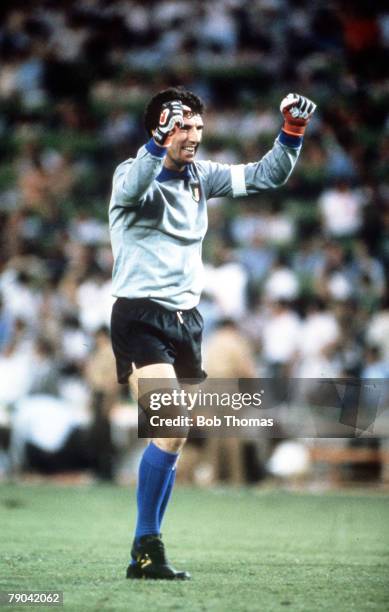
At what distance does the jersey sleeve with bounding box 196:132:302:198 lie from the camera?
5480 mm

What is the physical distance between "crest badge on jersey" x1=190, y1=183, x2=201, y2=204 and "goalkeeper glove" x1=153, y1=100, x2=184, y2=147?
0.58 meters

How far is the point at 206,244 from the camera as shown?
44.9ft

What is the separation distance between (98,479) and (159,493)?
677 cm

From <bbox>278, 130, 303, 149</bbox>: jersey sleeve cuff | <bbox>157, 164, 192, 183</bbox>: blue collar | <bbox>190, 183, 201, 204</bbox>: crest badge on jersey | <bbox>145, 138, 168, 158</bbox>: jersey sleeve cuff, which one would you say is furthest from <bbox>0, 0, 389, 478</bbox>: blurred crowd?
<bbox>145, 138, 168, 158</bbox>: jersey sleeve cuff

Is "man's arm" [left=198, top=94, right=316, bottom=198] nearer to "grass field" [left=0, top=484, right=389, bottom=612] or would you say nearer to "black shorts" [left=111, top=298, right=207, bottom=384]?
"black shorts" [left=111, top=298, right=207, bottom=384]

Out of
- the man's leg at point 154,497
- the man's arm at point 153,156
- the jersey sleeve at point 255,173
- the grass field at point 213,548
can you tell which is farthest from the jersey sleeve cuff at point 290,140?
the grass field at point 213,548

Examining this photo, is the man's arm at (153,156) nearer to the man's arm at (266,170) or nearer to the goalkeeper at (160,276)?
the goalkeeper at (160,276)

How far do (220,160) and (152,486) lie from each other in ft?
31.1

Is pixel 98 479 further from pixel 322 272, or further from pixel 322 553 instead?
pixel 322 553

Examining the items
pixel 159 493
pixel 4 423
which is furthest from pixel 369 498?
pixel 159 493

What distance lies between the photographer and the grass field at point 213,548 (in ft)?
14.8

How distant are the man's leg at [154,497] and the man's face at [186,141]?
92cm

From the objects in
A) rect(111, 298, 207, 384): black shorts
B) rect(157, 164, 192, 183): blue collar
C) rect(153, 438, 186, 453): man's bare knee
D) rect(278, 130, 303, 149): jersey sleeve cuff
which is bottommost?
rect(153, 438, 186, 453): man's bare knee

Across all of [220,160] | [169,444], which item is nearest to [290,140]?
[169,444]
